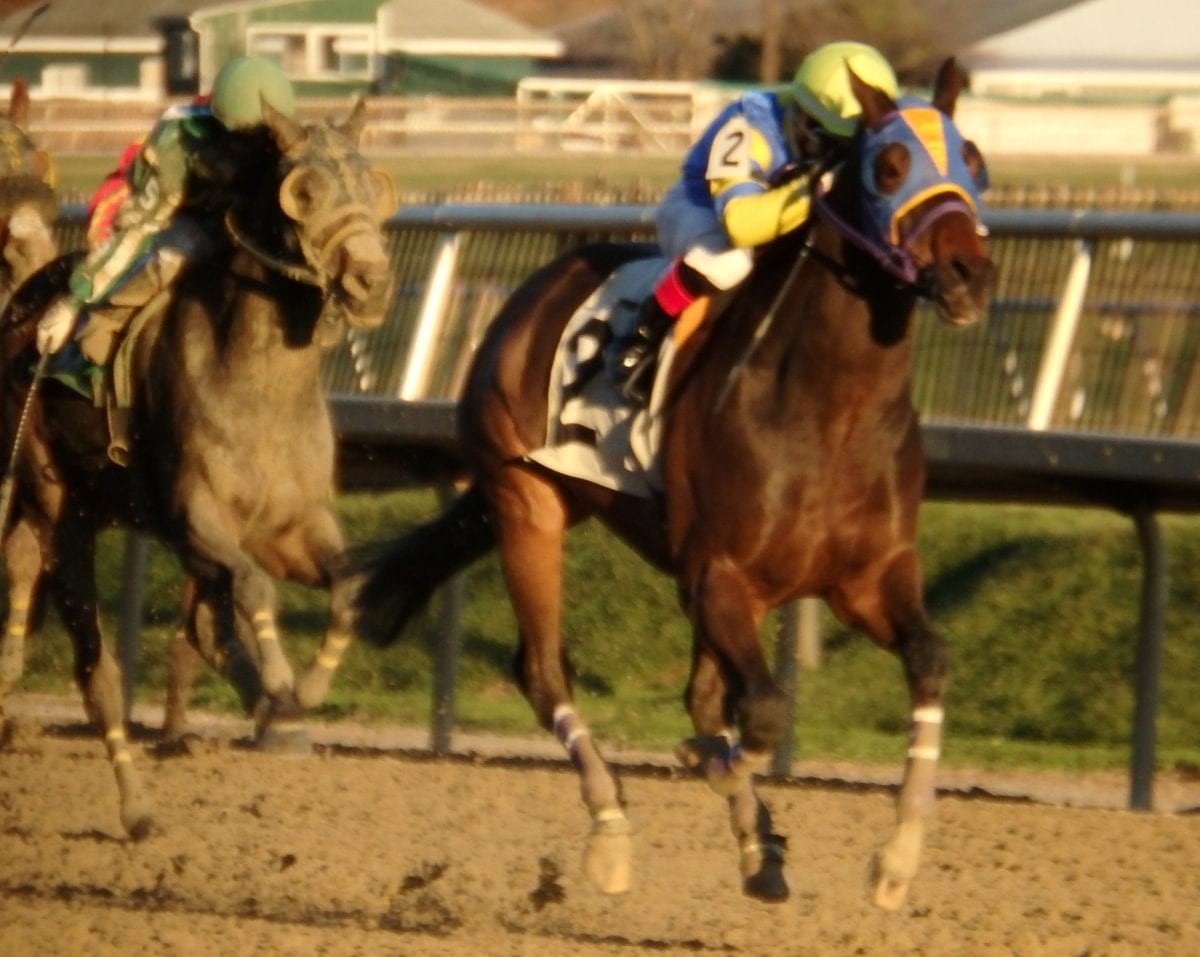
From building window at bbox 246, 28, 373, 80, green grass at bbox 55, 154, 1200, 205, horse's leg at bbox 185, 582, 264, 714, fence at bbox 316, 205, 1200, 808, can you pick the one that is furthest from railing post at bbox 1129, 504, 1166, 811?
building window at bbox 246, 28, 373, 80

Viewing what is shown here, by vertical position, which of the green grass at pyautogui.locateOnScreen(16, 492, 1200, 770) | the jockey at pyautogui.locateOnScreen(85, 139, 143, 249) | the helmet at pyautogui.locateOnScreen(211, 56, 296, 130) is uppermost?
the helmet at pyautogui.locateOnScreen(211, 56, 296, 130)

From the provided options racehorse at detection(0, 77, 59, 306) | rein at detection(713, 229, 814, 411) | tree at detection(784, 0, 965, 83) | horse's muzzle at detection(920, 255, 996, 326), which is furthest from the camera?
tree at detection(784, 0, 965, 83)

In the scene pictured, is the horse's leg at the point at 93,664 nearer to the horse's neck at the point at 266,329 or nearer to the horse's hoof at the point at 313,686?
the horse's hoof at the point at 313,686

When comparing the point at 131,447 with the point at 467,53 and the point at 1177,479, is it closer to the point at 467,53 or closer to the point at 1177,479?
the point at 1177,479

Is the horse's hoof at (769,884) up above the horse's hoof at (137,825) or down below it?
above

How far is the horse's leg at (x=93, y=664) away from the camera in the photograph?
21.7ft

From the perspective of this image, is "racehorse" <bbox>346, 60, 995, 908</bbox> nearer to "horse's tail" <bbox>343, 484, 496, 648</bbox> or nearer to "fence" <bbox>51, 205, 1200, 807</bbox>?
"horse's tail" <bbox>343, 484, 496, 648</bbox>

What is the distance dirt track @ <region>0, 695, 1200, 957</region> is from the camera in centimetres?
530

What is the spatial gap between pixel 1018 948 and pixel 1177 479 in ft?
5.86

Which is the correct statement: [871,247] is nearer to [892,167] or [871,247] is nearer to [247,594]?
[892,167]

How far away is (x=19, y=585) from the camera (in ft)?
24.2

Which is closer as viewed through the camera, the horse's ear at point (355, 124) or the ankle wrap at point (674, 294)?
the ankle wrap at point (674, 294)

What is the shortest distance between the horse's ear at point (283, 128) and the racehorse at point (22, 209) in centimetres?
163

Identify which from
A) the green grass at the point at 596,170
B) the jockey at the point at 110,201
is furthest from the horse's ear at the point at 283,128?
the green grass at the point at 596,170
